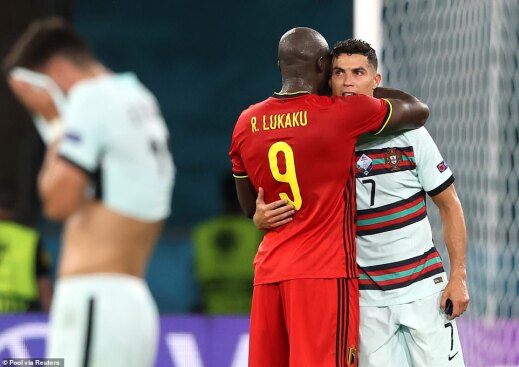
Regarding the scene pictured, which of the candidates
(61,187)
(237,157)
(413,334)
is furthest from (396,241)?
(61,187)

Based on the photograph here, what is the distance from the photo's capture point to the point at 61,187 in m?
2.57

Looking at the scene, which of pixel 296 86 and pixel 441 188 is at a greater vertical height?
pixel 296 86

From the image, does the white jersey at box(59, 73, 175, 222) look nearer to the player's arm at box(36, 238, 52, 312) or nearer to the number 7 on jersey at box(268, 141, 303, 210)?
the number 7 on jersey at box(268, 141, 303, 210)

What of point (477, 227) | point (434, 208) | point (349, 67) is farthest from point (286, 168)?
point (477, 227)

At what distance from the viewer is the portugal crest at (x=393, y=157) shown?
323cm

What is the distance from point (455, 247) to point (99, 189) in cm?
119

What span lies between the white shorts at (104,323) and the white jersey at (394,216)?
849 mm

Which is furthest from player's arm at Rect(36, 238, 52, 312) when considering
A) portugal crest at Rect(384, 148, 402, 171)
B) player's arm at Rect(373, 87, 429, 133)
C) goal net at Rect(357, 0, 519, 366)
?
player's arm at Rect(373, 87, 429, 133)

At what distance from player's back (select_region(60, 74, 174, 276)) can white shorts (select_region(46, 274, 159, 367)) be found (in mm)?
40

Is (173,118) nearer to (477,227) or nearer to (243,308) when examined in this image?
(243,308)

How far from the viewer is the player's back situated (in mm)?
2598

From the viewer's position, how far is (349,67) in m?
3.22

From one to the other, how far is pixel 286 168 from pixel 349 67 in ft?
1.23

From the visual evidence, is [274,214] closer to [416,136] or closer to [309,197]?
[309,197]
